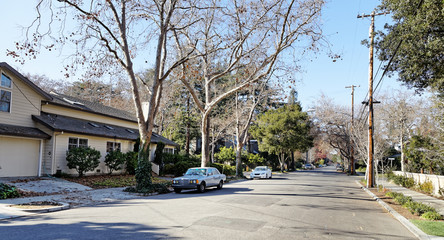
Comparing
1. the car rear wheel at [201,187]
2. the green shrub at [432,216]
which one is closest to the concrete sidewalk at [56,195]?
the car rear wheel at [201,187]

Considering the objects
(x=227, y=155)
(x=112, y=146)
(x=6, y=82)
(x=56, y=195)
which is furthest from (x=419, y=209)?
(x=227, y=155)

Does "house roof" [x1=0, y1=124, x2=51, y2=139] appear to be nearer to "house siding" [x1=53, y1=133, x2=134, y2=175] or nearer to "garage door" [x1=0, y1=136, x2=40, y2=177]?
"garage door" [x1=0, y1=136, x2=40, y2=177]

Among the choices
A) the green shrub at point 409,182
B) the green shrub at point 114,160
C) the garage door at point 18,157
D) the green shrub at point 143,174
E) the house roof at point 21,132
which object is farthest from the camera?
the green shrub at point 409,182

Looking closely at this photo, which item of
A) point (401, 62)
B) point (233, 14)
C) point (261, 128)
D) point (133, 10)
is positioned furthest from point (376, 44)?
point (261, 128)

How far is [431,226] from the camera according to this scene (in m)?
9.07

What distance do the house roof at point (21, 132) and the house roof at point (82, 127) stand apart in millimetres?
595

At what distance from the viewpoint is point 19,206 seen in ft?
35.6

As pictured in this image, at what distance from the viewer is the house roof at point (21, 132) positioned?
1649 cm

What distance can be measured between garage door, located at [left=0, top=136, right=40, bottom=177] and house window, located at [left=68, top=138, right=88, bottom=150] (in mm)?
2174

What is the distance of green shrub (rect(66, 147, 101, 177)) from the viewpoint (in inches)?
784

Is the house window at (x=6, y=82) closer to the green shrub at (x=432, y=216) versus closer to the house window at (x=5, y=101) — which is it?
the house window at (x=5, y=101)

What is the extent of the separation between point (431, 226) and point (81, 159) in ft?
61.0

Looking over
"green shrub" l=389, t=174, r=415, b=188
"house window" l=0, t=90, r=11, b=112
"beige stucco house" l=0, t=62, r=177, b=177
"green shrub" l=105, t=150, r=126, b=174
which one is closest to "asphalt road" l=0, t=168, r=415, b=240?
"beige stucco house" l=0, t=62, r=177, b=177

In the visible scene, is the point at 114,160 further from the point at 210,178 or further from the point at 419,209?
the point at 419,209
